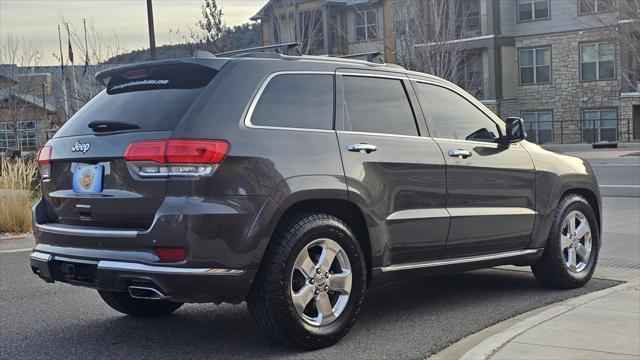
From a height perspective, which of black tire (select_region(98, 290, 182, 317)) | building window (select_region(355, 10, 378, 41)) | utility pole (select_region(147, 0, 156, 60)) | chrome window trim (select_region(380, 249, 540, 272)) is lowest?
black tire (select_region(98, 290, 182, 317))

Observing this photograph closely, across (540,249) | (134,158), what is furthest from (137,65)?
(540,249)

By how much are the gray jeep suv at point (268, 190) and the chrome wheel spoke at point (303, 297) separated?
1 cm

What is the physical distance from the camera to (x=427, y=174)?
19.0 feet

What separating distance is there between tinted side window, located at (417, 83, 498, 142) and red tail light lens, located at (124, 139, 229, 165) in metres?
2.08

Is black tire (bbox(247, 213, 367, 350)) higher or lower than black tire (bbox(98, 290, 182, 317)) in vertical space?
higher

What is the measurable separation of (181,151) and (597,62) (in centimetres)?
3597

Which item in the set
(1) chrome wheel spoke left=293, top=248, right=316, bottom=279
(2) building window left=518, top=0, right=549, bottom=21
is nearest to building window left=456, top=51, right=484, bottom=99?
(2) building window left=518, top=0, right=549, bottom=21

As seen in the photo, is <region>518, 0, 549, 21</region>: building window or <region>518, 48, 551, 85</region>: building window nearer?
<region>518, 0, 549, 21</region>: building window

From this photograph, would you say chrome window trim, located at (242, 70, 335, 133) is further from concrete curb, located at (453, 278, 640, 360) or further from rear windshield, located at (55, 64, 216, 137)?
concrete curb, located at (453, 278, 640, 360)

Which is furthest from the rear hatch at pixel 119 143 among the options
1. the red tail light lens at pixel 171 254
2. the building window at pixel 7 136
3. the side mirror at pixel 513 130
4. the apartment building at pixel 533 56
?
the building window at pixel 7 136

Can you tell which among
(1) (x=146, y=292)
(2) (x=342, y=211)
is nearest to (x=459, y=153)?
(2) (x=342, y=211)

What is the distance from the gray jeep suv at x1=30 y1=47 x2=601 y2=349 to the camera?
4.56m

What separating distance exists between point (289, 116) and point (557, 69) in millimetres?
35810

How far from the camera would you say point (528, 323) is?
5629mm
